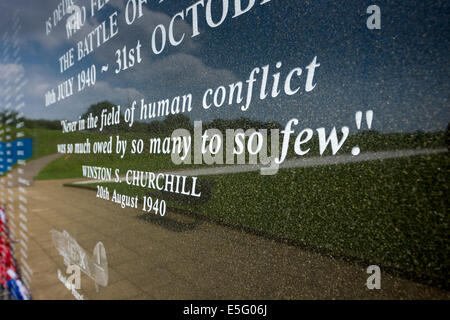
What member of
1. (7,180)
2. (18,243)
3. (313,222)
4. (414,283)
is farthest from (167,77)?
(7,180)

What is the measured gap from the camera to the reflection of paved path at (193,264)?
2.39 feet

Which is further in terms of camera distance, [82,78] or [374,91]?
[82,78]

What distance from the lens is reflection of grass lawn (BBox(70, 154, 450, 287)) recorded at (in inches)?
22.3

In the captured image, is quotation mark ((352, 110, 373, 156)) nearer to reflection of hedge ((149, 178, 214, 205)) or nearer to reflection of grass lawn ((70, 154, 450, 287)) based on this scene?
reflection of grass lawn ((70, 154, 450, 287))

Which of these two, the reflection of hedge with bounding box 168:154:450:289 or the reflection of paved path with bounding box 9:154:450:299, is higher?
the reflection of hedge with bounding box 168:154:450:289

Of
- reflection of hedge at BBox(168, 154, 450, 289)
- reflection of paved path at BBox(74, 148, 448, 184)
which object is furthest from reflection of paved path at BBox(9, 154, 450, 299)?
reflection of paved path at BBox(74, 148, 448, 184)

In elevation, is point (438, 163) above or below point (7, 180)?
above

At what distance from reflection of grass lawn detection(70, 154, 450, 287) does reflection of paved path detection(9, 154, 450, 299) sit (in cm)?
5

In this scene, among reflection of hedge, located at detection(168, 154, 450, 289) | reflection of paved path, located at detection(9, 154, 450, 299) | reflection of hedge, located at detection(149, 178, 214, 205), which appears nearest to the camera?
reflection of hedge, located at detection(168, 154, 450, 289)

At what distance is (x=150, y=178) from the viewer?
1.28 meters

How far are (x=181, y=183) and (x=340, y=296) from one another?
662 mm

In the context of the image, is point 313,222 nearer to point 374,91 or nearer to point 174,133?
point 374,91

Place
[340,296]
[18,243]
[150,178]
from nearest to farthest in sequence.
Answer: [340,296], [150,178], [18,243]

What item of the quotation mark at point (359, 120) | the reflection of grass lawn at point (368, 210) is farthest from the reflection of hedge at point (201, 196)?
the quotation mark at point (359, 120)
